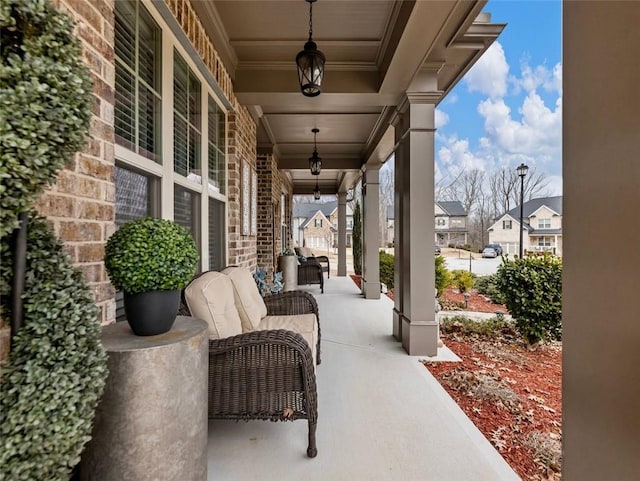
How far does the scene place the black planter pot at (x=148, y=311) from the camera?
1.30 m

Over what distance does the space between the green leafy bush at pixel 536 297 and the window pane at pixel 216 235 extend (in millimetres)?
3341

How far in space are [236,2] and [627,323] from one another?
123 inches

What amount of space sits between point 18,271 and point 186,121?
2138mm

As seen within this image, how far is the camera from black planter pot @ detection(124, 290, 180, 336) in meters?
1.30

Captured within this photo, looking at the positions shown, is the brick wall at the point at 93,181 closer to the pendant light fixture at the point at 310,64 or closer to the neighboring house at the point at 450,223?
the pendant light fixture at the point at 310,64

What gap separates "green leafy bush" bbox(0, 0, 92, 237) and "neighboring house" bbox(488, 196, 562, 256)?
17387mm

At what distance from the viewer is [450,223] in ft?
82.1

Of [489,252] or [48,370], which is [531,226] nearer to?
[489,252]

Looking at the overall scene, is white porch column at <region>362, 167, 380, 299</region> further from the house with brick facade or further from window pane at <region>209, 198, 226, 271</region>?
window pane at <region>209, 198, 226, 271</region>

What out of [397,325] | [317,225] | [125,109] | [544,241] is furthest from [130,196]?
[317,225]

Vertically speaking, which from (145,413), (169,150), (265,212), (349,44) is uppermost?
(349,44)

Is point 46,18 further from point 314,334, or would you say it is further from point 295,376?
point 314,334

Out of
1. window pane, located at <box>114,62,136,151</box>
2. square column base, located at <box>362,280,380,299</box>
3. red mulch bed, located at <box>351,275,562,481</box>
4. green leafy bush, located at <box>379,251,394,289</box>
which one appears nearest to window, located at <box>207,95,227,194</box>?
window pane, located at <box>114,62,136,151</box>

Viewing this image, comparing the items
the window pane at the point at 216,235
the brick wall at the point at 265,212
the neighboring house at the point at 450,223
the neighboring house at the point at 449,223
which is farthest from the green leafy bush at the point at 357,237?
the neighboring house at the point at 450,223
